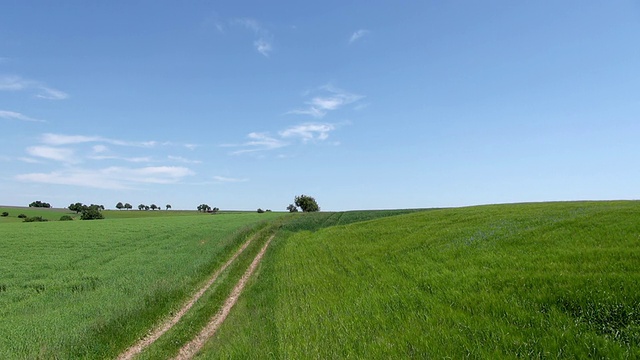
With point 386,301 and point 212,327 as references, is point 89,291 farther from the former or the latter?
point 386,301

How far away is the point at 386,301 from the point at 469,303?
259 centimetres

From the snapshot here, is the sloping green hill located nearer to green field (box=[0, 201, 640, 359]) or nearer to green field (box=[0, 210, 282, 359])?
green field (box=[0, 201, 640, 359])

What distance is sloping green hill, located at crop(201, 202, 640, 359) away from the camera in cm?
733

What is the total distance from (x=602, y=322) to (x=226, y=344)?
29.8 ft

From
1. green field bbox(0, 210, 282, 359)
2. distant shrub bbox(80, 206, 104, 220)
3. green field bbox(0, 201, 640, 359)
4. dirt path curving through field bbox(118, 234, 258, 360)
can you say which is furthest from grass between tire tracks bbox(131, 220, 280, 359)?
distant shrub bbox(80, 206, 104, 220)

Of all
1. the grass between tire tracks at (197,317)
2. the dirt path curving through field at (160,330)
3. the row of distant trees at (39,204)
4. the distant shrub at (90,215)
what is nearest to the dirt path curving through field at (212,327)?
the grass between tire tracks at (197,317)

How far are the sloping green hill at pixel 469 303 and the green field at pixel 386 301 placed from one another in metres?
0.04

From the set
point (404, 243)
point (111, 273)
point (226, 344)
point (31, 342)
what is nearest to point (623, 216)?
point (404, 243)

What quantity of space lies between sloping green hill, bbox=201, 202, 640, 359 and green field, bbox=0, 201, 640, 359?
4 centimetres

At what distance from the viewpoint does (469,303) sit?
384 inches

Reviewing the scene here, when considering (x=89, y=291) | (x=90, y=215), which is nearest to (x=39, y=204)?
(x=90, y=215)

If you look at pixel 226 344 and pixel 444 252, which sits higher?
pixel 444 252

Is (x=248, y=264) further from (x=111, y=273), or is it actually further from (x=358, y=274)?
(x=358, y=274)

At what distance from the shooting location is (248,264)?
2352 cm
